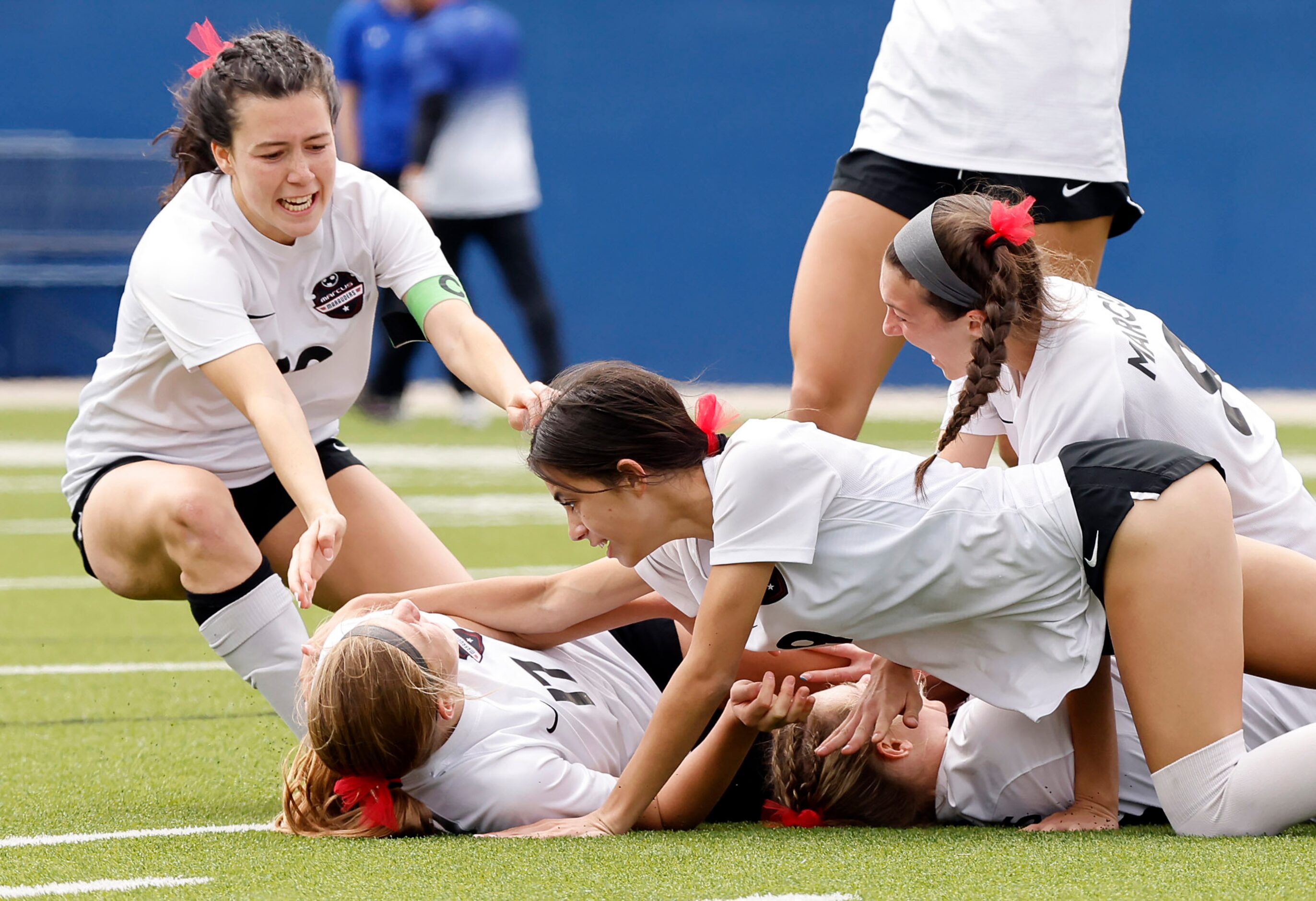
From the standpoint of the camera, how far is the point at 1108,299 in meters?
3.13

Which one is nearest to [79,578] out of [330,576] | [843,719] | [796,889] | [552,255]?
[330,576]

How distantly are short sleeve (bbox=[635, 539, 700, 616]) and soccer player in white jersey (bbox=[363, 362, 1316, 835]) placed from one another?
0.15m

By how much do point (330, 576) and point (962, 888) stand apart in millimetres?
1947

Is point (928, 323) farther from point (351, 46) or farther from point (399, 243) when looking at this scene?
point (351, 46)

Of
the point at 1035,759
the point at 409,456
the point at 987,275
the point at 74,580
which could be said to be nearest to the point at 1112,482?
the point at 987,275

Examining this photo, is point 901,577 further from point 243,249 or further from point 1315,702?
point 243,249

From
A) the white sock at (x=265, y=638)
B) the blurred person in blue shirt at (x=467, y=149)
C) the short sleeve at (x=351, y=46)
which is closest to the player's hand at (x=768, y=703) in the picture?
the white sock at (x=265, y=638)

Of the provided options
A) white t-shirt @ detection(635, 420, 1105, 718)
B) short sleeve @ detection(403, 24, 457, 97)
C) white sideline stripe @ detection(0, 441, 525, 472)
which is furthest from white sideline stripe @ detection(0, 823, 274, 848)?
short sleeve @ detection(403, 24, 457, 97)

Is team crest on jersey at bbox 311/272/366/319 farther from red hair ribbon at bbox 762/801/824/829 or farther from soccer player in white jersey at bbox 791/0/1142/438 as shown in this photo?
red hair ribbon at bbox 762/801/824/829

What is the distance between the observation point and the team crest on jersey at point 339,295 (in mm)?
3635

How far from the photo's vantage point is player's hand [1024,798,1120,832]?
2863 millimetres

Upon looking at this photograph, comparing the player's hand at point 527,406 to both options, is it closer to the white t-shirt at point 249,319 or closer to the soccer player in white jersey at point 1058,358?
the white t-shirt at point 249,319

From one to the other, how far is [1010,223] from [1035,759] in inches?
38.2

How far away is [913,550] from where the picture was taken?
275 cm
